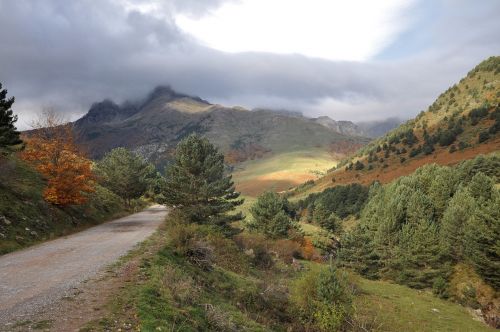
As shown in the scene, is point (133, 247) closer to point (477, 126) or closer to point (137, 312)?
point (137, 312)

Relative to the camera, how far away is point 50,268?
18844mm

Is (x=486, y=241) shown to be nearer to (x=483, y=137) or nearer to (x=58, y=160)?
(x=58, y=160)

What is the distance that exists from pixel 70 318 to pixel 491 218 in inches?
1878

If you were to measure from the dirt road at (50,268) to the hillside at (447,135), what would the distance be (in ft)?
373

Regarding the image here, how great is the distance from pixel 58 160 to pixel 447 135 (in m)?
139

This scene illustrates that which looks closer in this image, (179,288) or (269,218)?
(179,288)

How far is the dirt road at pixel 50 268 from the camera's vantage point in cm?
1316

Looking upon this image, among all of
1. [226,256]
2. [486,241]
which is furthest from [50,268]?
[486,241]

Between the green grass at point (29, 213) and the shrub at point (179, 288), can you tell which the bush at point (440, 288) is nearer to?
the shrub at point (179, 288)

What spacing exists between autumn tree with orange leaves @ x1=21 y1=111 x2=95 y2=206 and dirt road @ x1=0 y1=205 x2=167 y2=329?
635cm

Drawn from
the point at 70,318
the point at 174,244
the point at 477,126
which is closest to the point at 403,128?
the point at 477,126

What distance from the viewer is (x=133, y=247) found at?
25.9 meters

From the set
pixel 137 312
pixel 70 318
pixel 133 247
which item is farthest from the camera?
pixel 133 247

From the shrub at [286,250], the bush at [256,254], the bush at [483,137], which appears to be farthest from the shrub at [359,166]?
the bush at [256,254]
